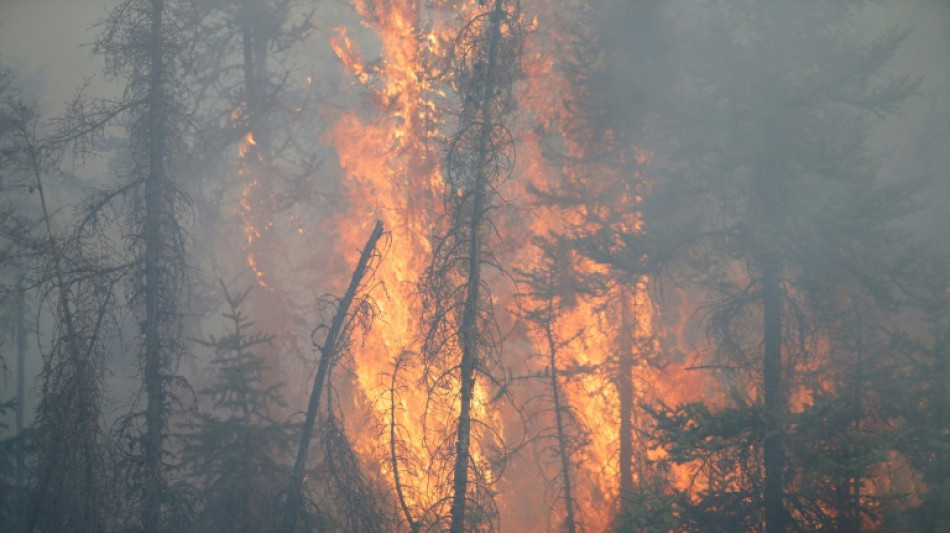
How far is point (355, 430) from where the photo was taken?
24547mm

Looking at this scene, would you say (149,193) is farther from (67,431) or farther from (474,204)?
(474,204)

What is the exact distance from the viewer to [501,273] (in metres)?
14.6

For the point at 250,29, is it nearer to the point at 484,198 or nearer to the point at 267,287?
the point at 267,287

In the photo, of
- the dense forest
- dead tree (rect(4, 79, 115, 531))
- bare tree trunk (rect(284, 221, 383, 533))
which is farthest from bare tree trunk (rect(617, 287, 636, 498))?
dead tree (rect(4, 79, 115, 531))

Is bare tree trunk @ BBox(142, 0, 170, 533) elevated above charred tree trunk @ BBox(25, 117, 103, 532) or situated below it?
above

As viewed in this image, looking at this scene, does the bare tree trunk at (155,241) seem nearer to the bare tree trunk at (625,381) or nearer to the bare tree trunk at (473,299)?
the bare tree trunk at (473,299)

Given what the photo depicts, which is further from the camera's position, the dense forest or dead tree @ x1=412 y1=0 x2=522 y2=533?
the dense forest

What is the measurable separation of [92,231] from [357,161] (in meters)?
13.7

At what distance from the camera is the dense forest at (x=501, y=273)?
9.19 metres

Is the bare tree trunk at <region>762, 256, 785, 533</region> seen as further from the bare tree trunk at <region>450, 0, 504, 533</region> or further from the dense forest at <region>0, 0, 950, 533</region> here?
the bare tree trunk at <region>450, 0, 504, 533</region>

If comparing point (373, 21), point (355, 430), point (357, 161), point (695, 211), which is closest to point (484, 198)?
point (695, 211)

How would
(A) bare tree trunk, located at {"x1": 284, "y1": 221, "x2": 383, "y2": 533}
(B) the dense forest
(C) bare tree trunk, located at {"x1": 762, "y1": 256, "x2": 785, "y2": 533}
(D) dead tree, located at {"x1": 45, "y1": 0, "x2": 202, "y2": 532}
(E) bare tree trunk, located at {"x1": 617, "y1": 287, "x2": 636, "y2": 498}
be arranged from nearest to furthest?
(B) the dense forest → (A) bare tree trunk, located at {"x1": 284, "y1": 221, "x2": 383, "y2": 533} → (D) dead tree, located at {"x1": 45, "y1": 0, "x2": 202, "y2": 532} → (C) bare tree trunk, located at {"x1": 762, "y1": 256, "x2": 785, "y2": 533} → (E) bare tree trunk, located at {"x1": 617, "y1": 287, "x2": 636, "y2": 498}

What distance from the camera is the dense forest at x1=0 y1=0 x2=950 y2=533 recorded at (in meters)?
9.19

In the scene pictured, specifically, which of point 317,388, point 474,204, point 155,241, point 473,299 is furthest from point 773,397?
point 155,241
